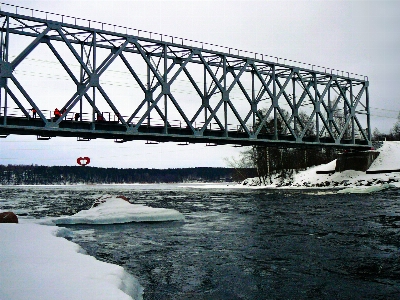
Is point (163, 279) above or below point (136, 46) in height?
below

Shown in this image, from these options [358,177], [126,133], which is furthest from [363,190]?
[126,133]

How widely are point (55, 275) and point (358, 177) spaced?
192 ft

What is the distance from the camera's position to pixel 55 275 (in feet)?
21.6

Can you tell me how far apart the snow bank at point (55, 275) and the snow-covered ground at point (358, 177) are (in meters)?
46.3

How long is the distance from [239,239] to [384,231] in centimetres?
557

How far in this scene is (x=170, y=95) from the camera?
138 ft

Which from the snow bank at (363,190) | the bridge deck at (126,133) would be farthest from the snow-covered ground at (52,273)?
the snow bank at (363,190)

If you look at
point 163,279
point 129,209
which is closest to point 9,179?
point 129,209

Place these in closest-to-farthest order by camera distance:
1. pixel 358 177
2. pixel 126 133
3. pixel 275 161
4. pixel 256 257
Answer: pixel 256 257
pixel 126 133
pixel 358 177
pixel 275 161

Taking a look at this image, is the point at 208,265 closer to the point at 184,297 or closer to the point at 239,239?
the point at 184,297

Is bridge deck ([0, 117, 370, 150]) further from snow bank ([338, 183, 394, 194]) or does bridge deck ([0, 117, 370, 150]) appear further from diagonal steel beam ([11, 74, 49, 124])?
snow bank ([338, 183, 394, 194])

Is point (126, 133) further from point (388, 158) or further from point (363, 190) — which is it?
point (388, 158)

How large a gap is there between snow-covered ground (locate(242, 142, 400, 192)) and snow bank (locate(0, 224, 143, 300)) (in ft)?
152

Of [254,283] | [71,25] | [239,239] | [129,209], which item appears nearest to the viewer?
[254,283]
